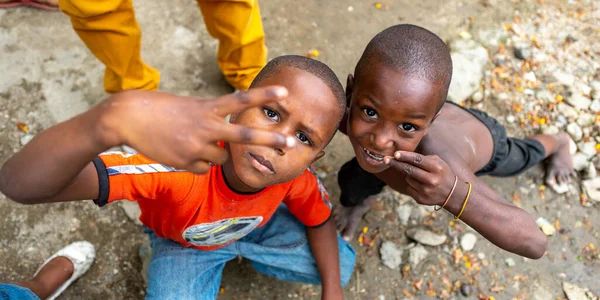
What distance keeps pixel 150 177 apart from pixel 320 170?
1.31 meters

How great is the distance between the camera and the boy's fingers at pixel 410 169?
1.55m

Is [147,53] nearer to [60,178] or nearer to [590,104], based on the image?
[60,178]

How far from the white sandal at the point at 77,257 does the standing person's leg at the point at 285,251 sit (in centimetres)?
72

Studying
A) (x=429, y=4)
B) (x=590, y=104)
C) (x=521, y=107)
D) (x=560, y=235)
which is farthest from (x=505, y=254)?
(x=429, y=4)

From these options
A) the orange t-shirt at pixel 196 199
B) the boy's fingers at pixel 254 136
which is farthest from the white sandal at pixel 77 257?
the boy's fingers at pixel 254 136

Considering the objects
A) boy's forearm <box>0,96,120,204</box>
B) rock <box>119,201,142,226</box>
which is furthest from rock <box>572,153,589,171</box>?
boy's forearm <box>0,96,120,204</box>

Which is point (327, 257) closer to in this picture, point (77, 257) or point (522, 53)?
point (77, 257)

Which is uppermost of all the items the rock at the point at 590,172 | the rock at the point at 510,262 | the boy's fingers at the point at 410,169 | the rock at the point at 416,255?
the boy's fingers at the point at 410,169

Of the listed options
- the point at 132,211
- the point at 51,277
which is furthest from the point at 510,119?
the point at 51,277

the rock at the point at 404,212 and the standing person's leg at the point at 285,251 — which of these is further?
the rock at the point at 404,212

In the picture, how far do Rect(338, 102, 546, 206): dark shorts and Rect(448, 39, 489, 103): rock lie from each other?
0.57 m

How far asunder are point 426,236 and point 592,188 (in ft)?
3.38

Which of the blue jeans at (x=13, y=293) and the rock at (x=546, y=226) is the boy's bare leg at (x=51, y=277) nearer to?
the blue jeans at (x=13, y=293)

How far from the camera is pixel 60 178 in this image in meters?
1.13
